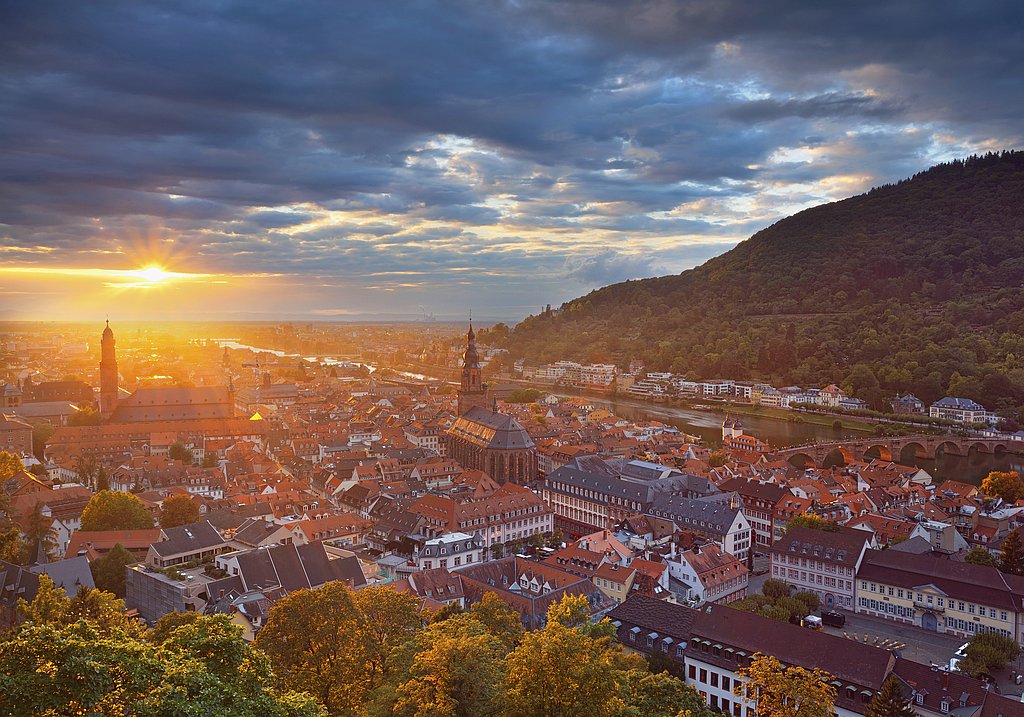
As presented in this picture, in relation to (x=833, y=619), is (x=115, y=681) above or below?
above

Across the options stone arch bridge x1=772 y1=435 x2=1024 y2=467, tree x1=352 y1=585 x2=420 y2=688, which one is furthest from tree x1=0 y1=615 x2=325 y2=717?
stone arch bridge x1=772 y1=435 x2=1024 y2=467

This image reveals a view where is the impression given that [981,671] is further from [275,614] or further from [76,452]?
[76,452]

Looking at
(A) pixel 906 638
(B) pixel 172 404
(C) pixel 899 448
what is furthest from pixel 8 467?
(C) pixel 899 448

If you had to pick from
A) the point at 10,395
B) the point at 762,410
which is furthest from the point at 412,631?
the point at 762,410

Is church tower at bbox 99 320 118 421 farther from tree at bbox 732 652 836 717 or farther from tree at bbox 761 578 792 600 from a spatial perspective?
tree at bbox 732 652 836 717

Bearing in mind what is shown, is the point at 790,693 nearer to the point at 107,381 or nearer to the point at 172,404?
the point at 172,404

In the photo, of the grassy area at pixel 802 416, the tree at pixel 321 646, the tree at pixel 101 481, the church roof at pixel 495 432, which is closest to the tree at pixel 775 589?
the tree at pixel 321 646
